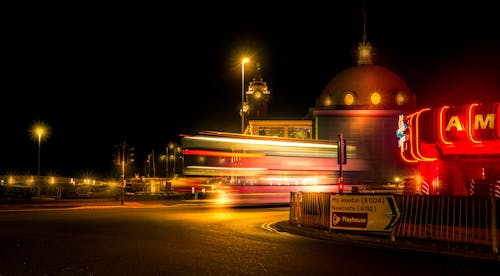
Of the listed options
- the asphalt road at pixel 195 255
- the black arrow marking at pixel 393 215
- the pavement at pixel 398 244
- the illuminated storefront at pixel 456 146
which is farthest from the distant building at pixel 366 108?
the asphalt road at pixel 195 255

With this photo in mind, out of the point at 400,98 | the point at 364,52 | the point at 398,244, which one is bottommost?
the point at 398,244

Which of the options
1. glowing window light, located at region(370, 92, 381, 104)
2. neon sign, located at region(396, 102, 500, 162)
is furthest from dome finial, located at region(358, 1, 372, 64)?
neon sign, located at region(396, 102, 500, 162)

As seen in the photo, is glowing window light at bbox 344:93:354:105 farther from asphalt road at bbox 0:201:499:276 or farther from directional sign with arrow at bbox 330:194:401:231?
directional sign with arrow at bbox 330:194:401:231

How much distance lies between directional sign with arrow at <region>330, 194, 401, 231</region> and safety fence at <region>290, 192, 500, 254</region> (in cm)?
25

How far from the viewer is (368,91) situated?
75.7 meters

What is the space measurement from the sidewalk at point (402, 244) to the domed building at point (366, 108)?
5703 centimetres

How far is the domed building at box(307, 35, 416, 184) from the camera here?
73562mm

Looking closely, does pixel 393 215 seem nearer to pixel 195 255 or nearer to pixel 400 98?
pixel 195 255

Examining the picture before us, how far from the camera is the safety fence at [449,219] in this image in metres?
12.6

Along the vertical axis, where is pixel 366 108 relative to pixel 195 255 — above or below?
above

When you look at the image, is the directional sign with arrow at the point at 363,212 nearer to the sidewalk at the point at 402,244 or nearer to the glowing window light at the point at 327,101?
the sidewalk at the point at 402,244

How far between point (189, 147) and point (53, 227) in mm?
10503

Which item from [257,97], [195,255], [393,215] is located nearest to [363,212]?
[393,215]

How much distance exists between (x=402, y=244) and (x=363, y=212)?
6.31 ft
